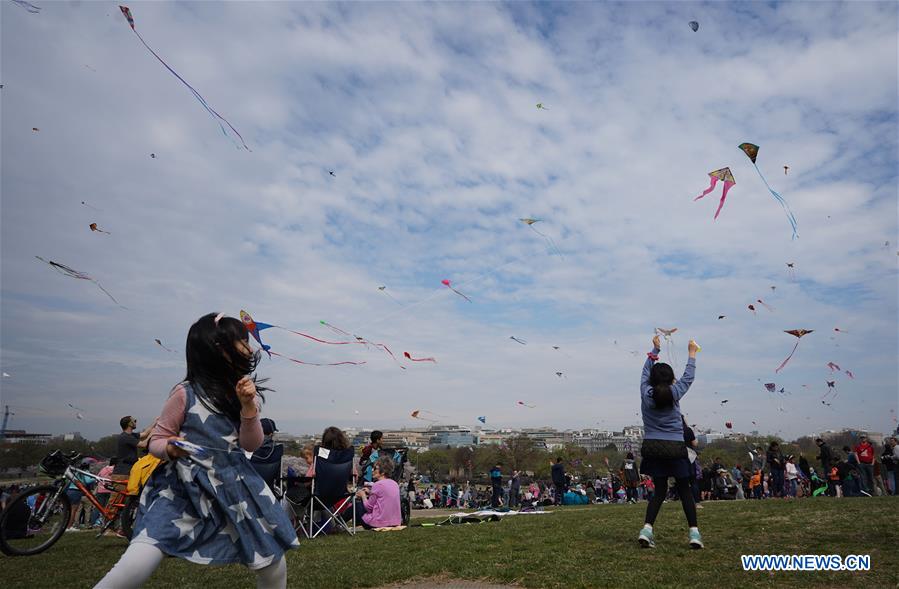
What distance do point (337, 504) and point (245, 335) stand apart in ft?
24.8

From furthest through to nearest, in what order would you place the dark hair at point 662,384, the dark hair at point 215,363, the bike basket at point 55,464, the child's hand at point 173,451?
the bike basket at point 55,464, the dark hair at point 662,384, the dark hair at point 215,363, the child's hand at point 173,451

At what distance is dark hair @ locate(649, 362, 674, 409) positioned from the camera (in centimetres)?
602

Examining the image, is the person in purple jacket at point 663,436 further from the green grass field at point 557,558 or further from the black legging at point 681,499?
the green grass field at point 557,558

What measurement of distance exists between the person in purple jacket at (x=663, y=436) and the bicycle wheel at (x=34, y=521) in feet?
24.7

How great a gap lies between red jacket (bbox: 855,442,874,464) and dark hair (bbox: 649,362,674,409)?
14.3 metres

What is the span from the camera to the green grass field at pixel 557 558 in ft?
15.3

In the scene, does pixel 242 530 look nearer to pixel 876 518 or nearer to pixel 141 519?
pixel 141 519

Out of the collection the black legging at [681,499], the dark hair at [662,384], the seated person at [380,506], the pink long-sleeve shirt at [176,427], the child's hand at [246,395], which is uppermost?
the dark hair at [662,384]

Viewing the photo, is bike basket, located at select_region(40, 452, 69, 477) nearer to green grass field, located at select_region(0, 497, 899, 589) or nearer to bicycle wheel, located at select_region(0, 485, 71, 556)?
bicycle wheel, located at select_region(0, 485, 71, 556)

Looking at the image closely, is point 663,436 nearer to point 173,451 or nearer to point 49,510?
point 173,451

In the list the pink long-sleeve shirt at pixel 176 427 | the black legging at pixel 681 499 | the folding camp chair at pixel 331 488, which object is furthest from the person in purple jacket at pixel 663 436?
the folding camp chair at pixel 331 488

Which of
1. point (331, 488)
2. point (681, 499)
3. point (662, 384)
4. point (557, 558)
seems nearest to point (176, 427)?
point (557, 558)

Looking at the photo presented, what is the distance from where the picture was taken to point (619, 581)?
4.49 meters

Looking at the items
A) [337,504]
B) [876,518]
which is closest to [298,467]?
[337,504]
